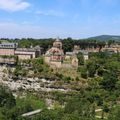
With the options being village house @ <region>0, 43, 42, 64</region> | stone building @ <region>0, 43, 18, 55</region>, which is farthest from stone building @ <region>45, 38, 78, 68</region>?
stone building @ <region>0, 43, 18, 55</region>

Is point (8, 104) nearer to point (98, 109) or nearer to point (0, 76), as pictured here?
point (98, 109)

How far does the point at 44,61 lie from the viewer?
5000 cm

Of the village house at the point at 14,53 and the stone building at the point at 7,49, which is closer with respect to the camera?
the village house at the point at 14,53

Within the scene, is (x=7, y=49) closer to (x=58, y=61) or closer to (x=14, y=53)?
(x=14, y=53)

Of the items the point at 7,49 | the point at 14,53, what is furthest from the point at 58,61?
A: the point at 7,49

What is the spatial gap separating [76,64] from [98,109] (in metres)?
12.6

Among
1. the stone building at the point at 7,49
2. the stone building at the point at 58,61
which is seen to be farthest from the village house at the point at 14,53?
the stone building at the point at 58,61

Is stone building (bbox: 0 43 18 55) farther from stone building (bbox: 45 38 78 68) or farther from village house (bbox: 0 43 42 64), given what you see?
stone building (bbox: 45 38 78 68)

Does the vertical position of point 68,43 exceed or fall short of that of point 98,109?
it exceeds it

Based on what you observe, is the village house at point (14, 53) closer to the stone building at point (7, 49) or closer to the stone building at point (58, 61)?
the stone building at point (7, 49)

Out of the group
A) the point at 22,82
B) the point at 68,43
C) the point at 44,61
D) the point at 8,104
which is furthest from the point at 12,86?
the point at 68,43

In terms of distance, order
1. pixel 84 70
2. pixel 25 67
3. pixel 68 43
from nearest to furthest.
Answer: pixel 84 70 < pixel 25 67 < pixel 68 43

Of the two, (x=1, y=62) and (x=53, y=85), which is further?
(x=1, y=62)

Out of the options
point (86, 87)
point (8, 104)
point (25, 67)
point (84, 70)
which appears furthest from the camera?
point (25, 67)
